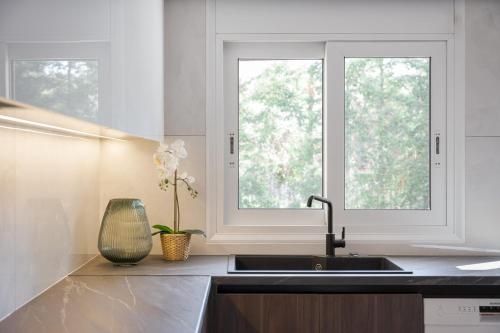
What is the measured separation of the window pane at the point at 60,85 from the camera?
92 cm

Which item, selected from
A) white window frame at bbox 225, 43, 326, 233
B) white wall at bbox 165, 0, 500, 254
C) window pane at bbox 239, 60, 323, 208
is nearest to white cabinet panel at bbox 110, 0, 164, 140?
white wall at bbox 165, 0, 500, 254

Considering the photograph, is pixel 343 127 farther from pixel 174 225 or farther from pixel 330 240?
pixel 174 225

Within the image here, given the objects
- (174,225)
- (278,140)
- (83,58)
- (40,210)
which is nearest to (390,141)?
(278,140)

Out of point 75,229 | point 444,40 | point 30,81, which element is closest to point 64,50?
point 30,81

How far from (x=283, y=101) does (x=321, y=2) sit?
1.72 ft

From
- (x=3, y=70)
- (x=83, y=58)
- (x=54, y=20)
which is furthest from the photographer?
(x=83, y=58)

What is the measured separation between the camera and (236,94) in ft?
8.72

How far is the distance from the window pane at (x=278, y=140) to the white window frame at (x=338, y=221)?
0.45 ft

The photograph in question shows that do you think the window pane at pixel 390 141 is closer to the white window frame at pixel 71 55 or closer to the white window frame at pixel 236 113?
the white window frame at pixel 236 113

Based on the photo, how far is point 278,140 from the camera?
268 cm

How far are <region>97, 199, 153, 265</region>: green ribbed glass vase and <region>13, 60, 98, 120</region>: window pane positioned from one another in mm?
942

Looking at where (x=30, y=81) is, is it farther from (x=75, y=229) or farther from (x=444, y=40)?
(x=444, y=40)

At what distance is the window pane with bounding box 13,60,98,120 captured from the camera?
3.01 ft

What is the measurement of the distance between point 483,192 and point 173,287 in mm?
1640
